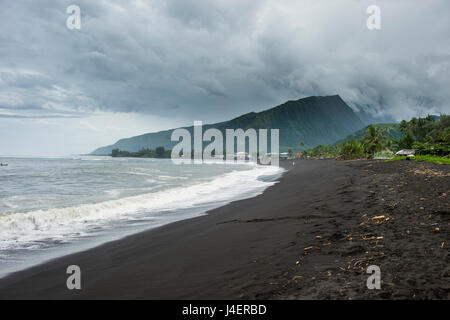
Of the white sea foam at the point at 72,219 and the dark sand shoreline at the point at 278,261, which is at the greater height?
the dark sand shoreline at the point at 278,261

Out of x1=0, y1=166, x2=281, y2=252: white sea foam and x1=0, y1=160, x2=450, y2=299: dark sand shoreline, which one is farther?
x1=0, y1=166, x2=281, y2=252: white sea foam

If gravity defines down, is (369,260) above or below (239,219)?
above

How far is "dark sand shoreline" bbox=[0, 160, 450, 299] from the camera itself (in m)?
3.49

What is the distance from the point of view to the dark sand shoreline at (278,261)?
3488mm

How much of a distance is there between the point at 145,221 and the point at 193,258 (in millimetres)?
5502

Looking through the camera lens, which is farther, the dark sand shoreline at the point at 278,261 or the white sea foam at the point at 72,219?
the white sea foam at the point at 72,219

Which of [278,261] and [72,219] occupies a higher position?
[278,261]

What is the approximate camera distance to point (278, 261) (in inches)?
188

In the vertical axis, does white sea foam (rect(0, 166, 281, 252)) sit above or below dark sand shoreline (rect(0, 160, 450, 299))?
below

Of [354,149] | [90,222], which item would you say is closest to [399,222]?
[90,222]

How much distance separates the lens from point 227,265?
16.5ft
